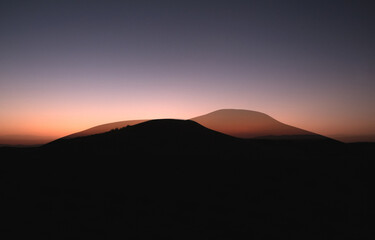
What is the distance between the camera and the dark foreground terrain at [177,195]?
9312 millimetres

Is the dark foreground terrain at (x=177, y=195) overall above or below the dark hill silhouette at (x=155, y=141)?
below

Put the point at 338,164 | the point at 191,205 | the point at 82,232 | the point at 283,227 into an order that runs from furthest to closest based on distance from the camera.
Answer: the point at 338,164, the point at 191,205, the point at 283,227, the point at 82,232

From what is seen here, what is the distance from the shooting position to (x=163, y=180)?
14.5m

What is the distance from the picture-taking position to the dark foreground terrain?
30.6 ft

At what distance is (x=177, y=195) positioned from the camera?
12.6 metres

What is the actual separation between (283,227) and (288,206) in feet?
7.79

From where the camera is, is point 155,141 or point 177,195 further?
point 155,141

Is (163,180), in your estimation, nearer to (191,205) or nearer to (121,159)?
(191,205)

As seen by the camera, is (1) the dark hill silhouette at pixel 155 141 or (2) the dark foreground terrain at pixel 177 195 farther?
(1) the dark hill silhouette at pixel 155 141

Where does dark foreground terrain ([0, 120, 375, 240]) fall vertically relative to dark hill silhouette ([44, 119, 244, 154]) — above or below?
below

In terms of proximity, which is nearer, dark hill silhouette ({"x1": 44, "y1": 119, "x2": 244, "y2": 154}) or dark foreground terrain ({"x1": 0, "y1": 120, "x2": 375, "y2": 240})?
dark foreground terrain ({"x1": 0, "y1": 120, "x2": 375, "y2": 240})

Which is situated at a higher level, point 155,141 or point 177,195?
point 155,141

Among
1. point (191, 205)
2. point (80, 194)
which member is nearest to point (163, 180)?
point (191, 205)

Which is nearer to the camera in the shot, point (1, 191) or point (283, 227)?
point (283, 227)
